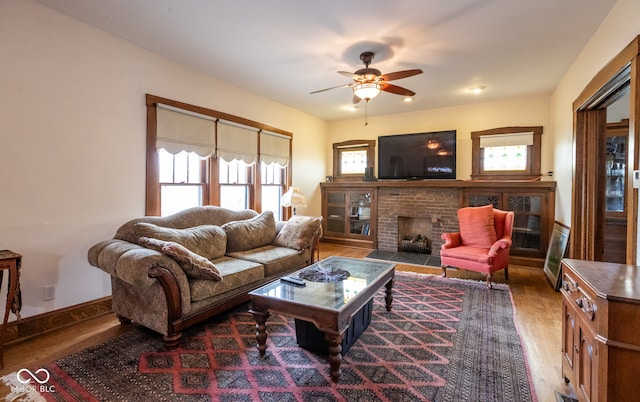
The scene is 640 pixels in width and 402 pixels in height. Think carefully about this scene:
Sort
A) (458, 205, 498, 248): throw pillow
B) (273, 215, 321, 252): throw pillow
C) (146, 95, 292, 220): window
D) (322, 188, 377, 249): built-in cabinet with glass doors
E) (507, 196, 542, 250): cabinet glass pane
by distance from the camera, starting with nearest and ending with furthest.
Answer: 1. (146, 95, 292, 220): window
2. (273, 215, 321, 252): throw pillow
3. (458, 205, 498, 248): throw pillow
4. (507, 196, 542, 250): cabinet glass pane
5. (322, 188, 377, 249): built-in cabinet with glass doors

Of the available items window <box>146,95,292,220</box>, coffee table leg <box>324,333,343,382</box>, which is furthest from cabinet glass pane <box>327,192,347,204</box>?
coffee table leg <box>324,333,343,382</box>

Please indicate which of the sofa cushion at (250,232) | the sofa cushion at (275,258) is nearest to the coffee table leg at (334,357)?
the sofa cushion at (275,258)

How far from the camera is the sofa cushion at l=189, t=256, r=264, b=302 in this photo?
98.7 inches

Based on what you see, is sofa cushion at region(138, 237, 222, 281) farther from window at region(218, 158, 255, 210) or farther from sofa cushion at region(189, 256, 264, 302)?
window at region(218, 158, 255, 210)

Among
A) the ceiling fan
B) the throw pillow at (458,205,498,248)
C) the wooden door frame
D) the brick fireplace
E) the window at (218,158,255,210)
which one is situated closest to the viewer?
the wooden door frame

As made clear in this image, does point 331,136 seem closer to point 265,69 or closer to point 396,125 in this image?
point 396,125

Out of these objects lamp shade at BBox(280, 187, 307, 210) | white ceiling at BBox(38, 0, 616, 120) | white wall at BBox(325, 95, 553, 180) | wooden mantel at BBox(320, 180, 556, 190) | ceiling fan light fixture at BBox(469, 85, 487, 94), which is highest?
ceiling fan light fixture at BBox(469, 85, 487, 94)

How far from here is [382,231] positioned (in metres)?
5.94

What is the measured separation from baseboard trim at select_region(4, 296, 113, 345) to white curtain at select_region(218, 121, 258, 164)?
2214 mm

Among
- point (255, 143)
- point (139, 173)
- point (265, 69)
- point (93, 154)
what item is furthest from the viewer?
point (255, 143)

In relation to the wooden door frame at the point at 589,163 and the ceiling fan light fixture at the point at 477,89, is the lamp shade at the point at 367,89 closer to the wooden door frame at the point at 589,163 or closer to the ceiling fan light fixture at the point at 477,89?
the wooden door frame at the point at 589,163

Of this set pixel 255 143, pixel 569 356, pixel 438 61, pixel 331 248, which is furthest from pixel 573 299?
pixel 331 248

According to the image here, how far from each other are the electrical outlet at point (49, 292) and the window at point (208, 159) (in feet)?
3.54

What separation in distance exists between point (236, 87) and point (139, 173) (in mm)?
1942
